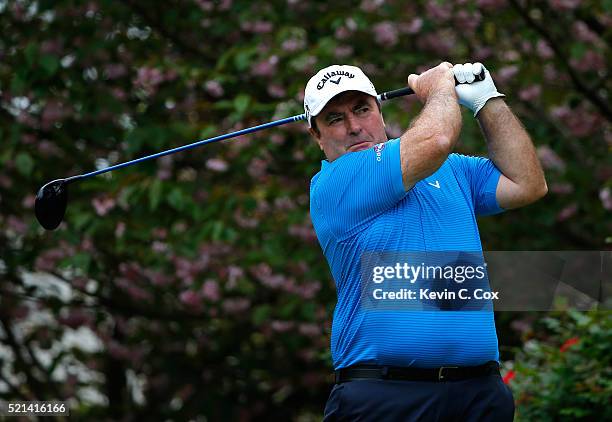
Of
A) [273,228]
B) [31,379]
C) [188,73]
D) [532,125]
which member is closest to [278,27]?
[188,73]

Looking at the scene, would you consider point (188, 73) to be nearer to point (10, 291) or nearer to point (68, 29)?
point (68, 29)

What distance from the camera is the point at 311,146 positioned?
711 cm

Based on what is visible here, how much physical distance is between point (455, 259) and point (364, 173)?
0.38 metres

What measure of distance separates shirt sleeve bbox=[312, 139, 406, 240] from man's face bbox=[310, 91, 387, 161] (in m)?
0.12

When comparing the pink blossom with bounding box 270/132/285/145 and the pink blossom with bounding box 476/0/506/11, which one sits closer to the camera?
the pink blossom with bounding box 270/132/285/145

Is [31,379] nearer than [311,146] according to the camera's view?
No

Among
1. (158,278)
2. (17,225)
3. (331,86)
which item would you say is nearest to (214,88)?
(158,278)

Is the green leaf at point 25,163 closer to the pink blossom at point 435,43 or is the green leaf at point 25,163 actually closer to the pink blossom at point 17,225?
the pink blossom at point 17,225

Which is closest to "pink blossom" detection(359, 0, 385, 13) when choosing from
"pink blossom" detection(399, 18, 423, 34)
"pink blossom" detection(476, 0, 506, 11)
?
"pink blossom" detection(399, 18, 423, 34)

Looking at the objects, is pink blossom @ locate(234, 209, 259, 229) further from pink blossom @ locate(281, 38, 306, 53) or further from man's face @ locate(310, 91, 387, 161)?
man's face @ locate(310, 91, 387, 161)

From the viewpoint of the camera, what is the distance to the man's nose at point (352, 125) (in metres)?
3.85

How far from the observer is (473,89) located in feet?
12.2

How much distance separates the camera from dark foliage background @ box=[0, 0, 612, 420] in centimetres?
744

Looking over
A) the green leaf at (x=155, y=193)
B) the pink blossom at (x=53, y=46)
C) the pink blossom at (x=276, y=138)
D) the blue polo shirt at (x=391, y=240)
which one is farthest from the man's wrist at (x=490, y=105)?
the pink blossom at (x=53, y=46)
